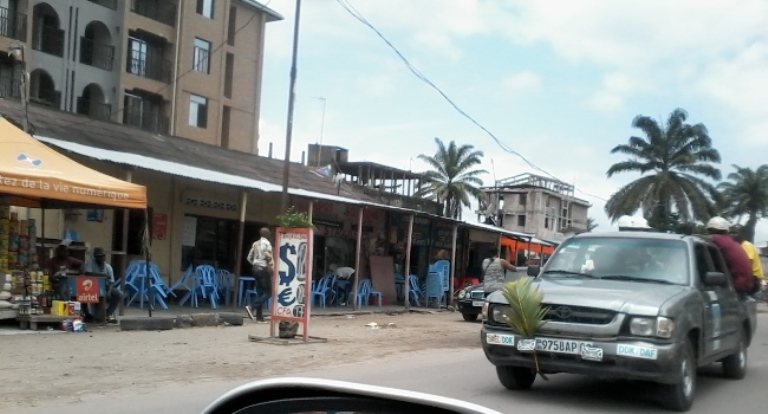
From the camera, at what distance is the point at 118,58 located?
128 ft

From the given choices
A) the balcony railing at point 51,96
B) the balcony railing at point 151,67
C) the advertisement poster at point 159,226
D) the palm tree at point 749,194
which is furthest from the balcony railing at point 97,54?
the palm tree at point 749,194

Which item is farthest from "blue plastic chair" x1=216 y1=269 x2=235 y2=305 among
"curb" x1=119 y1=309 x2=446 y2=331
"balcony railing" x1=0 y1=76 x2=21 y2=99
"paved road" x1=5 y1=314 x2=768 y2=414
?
"balcony railing" x1=0 y1=76 x2=21 y2=99

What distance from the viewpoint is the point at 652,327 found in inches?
281

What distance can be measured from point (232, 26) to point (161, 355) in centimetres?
3568

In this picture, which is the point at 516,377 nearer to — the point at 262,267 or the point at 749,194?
the point at 262,267

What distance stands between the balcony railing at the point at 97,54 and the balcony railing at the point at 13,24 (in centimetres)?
423

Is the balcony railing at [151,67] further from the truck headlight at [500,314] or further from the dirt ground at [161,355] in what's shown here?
the truck headlight at [500,314]

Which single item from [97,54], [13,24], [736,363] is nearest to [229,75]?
[97,54]

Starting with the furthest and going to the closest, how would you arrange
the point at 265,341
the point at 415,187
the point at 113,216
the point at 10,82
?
the point at 415,187 < the point at 10,82 < the point at 113,216 < the point at 265,341

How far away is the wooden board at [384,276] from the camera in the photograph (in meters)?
25.1

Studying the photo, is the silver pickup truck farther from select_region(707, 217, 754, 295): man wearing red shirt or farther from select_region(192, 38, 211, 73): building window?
select_region(192, 38, 211, 73): building window

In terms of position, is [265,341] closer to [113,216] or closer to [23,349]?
[23,349]

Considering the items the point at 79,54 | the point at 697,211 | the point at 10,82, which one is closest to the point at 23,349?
the point at 10,82

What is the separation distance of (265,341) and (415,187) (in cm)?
4618
